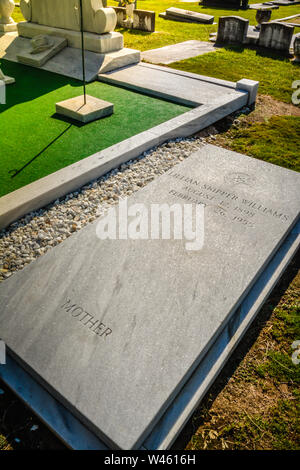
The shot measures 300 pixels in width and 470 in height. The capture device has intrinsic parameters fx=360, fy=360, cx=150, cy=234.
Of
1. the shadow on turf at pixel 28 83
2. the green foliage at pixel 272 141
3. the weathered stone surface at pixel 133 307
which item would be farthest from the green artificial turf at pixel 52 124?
the weathered stone surface at pixel 133 307

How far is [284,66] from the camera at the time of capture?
933cm

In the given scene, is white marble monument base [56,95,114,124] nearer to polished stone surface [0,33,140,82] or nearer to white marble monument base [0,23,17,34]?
polished stone surface [0,33,140,82]

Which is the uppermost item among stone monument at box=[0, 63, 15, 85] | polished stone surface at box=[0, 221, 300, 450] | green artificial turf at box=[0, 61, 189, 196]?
stone monument at box=[0, 63, 15, 85]

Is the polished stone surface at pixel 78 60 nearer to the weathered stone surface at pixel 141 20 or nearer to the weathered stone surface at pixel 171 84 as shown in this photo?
the weathered stone surface at pixel 171 84

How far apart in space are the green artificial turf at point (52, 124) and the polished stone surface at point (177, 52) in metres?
2.91

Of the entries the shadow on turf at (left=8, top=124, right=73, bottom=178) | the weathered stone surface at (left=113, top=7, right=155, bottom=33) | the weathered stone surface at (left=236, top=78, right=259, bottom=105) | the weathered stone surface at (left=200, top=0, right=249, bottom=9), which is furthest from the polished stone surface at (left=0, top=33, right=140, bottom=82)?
the weathered stone surface at (left=200, top=0, right=249, bottom=9)

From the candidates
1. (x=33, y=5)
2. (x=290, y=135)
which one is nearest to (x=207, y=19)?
(x=33, y=5)

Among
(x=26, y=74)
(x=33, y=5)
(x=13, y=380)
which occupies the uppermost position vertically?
(x=33, y=5)

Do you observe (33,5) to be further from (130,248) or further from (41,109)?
(130,248)

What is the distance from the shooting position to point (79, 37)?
301 inches

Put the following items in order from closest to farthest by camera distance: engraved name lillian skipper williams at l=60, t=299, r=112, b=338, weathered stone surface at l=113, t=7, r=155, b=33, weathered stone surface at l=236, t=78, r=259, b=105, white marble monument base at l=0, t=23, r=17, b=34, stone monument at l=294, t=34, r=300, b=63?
1. engraved name lillian skipper williams at l=60, t=299, r=112, b=338
2. weathered stone surface at l=236, t=78, r=259, b=105
3. white marble monument base at l=0, t=23, r=17, b=34
4. stone monument at l=294, t=34, r=300, b=63
5. weathered stone surface at l=113, t=7, r=155, b=33


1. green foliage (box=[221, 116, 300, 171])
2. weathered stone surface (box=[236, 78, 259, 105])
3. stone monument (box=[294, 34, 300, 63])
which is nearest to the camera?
green foliage (box=[221, 116, 300, 171])

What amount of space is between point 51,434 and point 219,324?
1319mm

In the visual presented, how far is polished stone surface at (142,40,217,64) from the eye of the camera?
9.18 meters
